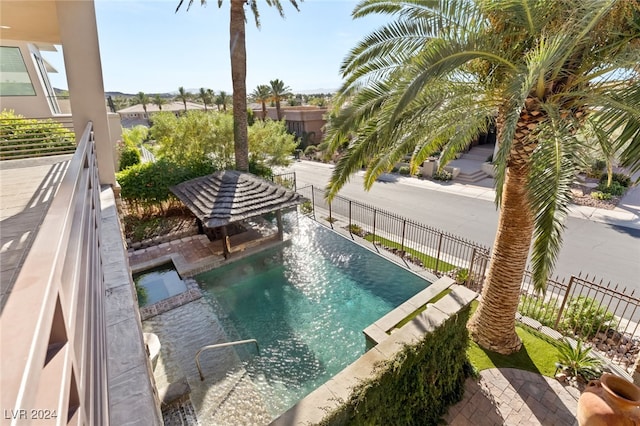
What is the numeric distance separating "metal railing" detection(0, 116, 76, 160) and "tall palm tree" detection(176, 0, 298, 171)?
695cm

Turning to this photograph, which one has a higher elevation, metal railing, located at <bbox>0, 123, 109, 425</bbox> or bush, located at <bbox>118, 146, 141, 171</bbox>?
metal railing, located at <bbox>0, 123, 109, 425</bbox>

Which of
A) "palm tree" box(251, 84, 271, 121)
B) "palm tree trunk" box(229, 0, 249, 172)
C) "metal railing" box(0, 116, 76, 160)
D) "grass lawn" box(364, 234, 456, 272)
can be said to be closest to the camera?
"metal railing" box(0, 116, 76, 160)

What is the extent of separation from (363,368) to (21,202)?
5795 mm

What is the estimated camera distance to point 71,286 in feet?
4.55

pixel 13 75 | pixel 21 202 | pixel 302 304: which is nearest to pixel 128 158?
pixel 13 75

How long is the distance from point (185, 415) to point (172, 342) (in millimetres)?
2421

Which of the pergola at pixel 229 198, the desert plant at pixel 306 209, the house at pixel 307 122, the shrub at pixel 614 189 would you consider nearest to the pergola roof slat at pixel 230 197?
the pergola at pixel 229 198

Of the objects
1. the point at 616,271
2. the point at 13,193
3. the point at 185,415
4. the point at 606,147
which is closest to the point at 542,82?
the point at 606,147

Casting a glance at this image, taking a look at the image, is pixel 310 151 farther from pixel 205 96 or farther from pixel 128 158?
pixel 205 96

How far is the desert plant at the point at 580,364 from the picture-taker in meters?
6.33

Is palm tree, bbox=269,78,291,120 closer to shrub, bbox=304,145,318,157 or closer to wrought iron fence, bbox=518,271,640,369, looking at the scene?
shrub, bbox=304,145,318,157

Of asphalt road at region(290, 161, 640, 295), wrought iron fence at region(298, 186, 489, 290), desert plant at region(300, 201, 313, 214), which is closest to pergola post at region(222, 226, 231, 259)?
wrought iron fence at region(298, 186, 489, 290)

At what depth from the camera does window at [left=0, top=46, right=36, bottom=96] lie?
538 inches

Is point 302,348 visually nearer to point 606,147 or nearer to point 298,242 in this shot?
point 298,242
